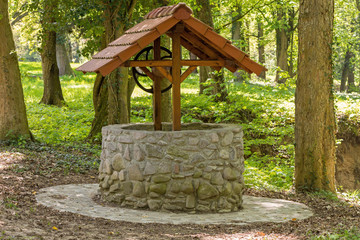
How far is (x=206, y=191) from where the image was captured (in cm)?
698

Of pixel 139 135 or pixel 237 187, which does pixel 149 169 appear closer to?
pixel 139 135

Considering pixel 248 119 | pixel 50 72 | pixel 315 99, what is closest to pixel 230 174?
pixel 315 99

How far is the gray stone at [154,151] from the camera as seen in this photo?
6832 millimetres

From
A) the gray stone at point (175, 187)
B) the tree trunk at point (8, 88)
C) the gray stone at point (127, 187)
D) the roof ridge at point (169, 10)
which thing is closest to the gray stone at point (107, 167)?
the gray stone at point (127, 187)

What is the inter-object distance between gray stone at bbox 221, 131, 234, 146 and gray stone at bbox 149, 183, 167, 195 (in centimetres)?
112

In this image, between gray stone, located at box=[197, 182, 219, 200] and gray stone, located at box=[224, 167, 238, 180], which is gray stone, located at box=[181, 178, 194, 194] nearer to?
gray stone, located at box=[197, 182, 219, 200]

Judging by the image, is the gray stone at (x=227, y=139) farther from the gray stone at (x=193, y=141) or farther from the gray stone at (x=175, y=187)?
the gray stone at (x=175, y=187)

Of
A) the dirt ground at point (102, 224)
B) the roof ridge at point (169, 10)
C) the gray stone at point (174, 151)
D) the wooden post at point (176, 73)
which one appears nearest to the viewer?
the dirt ground at point (102, 224)

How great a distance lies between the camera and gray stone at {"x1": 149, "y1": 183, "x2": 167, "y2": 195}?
22.6 ft

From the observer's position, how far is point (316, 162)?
8891mm

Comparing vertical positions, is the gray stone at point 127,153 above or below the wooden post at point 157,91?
below

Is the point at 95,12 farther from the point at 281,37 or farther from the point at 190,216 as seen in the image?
the point at 281,37

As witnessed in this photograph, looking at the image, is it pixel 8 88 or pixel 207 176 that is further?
pixel 8 88

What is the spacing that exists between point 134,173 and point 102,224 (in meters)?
1.33
